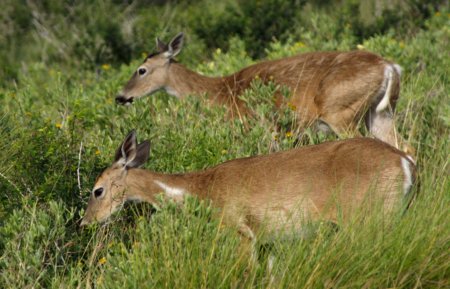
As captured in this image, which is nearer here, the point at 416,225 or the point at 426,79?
the point at 416,225

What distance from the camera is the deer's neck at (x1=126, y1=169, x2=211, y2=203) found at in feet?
23.5

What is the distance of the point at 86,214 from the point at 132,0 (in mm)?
11099

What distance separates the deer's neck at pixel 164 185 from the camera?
7.18 m

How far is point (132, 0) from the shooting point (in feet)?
58.5

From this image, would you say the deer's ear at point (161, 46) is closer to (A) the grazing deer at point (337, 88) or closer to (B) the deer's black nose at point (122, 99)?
(B) the deer's black nose at point (122, 99)

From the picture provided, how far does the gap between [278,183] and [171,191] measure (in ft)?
2.61

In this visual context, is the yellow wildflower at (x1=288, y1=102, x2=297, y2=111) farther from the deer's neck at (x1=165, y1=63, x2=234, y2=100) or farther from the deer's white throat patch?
the deer's white throat patch

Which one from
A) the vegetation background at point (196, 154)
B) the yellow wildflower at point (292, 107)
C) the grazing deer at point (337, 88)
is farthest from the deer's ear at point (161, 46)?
the yellow wildflower at point (292, 107)

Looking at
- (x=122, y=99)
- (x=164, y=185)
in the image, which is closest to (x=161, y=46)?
(x=122, y=99)

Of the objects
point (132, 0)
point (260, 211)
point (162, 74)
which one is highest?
point (260, 211)

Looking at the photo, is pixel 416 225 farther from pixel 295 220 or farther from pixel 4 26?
pixel 4 26

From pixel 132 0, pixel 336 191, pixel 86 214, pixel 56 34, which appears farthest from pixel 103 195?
pixel 132 0

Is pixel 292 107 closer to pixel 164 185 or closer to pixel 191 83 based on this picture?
pixel 191 83

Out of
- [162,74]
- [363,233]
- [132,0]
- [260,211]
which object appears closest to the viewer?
[363,233]
